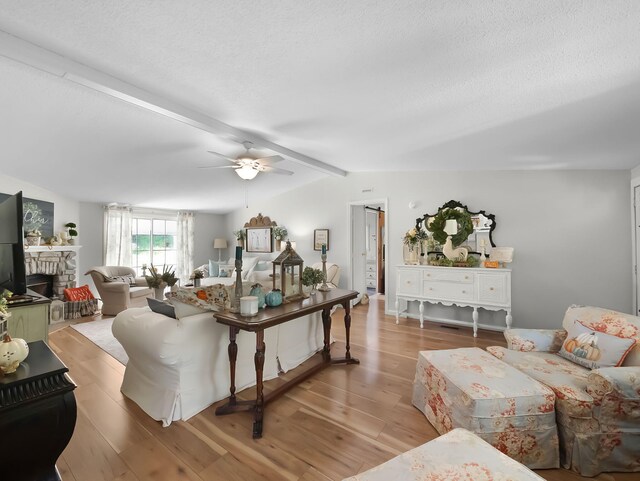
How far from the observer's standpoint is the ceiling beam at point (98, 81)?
5.80 ft

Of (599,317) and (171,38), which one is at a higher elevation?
(171,38)

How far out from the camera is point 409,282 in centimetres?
441

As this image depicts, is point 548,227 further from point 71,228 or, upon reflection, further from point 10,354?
point 71,228

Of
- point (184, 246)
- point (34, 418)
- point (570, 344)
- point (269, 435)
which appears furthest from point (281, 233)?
point (34, 418)

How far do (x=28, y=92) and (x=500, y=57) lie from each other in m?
3.43

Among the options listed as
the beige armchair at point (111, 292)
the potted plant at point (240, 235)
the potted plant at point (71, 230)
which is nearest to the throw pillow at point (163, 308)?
the beige armchair at point (111, 292)

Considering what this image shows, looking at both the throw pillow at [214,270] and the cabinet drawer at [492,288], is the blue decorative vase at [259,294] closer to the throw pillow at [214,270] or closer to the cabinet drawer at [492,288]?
the cabinet drawer at [492,288]

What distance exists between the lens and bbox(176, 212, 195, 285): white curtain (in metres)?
7.39

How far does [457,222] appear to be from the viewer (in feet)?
13.6

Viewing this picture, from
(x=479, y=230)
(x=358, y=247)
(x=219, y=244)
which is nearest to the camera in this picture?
(x=479, y=230)

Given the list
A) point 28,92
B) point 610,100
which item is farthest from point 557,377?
point 28,92

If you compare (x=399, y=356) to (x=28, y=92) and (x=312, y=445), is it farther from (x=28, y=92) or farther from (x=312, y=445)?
(x=28, y=92)

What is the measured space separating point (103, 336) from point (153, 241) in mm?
3725

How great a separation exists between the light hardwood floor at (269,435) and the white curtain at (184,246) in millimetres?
4645
